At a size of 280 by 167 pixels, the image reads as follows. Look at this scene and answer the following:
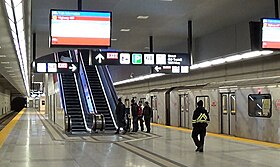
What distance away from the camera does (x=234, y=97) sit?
15.4 m

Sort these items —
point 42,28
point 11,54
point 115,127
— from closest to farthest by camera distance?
point 42,28
point 11,54
point 115,127

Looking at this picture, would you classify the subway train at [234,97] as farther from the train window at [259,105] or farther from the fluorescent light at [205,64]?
the fluorescent light at [205,64]

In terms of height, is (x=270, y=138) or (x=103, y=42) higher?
(x=103, y=42)

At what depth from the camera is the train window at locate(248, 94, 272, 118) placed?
13.0 meters

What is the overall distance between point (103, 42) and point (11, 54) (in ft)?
31.3

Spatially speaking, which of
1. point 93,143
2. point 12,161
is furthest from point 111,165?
point 93,143

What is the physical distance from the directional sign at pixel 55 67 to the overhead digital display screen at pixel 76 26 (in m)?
4.58

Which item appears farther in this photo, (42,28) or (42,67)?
(42,28)

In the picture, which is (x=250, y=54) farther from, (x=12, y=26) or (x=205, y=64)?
(x=12, y=26)

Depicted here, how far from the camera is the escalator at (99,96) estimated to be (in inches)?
760

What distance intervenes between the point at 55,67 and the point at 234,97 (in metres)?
6.69

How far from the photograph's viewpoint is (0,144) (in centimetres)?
1245

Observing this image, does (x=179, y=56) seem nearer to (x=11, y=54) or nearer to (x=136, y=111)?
(x=136, y=111)


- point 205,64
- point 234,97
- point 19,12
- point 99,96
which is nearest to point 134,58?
point 19,12
